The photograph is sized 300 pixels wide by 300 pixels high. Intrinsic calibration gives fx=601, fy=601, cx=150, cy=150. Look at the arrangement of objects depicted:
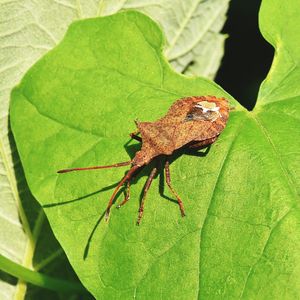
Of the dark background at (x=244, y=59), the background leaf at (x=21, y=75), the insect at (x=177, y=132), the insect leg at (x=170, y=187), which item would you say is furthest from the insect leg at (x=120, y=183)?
the dark background at (x=244, y=59)

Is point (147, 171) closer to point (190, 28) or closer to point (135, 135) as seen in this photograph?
point (135, 135)

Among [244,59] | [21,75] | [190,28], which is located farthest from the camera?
[244,59]

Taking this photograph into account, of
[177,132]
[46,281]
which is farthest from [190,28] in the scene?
[46,281]

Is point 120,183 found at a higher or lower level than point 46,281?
higher

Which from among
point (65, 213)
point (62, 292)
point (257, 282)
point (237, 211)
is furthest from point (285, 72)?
point (62, 292)

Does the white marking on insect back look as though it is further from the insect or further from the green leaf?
the green leaf

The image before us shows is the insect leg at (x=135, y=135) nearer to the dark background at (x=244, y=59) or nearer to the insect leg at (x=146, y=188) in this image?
the insect leg at (x=146, y=188)

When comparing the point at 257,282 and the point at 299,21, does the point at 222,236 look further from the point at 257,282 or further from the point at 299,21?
the point at 299,21
